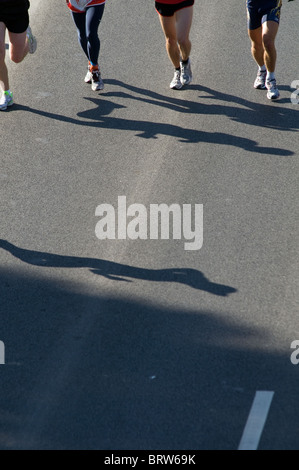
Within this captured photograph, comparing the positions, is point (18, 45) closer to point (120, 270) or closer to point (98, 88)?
point (98, 88)

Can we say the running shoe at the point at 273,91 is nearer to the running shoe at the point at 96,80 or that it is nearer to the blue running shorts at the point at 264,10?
the blue running shorts at the point at 264,10

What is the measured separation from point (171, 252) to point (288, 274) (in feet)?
3.47

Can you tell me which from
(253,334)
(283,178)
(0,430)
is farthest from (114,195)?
(0,430)

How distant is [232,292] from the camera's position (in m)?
6.61

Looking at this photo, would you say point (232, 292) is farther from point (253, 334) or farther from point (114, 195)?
point (114, 195)

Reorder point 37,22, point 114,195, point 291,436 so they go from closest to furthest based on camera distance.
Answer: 1. point 291,436
2. point 114,195
3. point 37,22

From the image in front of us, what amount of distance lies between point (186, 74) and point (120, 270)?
350cm

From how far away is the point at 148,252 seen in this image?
279 inches

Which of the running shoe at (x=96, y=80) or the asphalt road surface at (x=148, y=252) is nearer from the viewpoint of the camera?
the asphalt road surface at (x=148, y=252)

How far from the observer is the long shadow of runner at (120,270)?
670 cm

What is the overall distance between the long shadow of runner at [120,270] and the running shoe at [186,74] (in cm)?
337

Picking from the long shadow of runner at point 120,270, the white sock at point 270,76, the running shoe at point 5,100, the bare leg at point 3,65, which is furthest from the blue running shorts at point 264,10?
the long shadow of runner at point 120,270

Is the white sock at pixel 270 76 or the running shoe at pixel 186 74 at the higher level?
the white sock at pixel 270 76

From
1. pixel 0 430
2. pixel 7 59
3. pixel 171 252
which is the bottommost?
pixel 0 430
